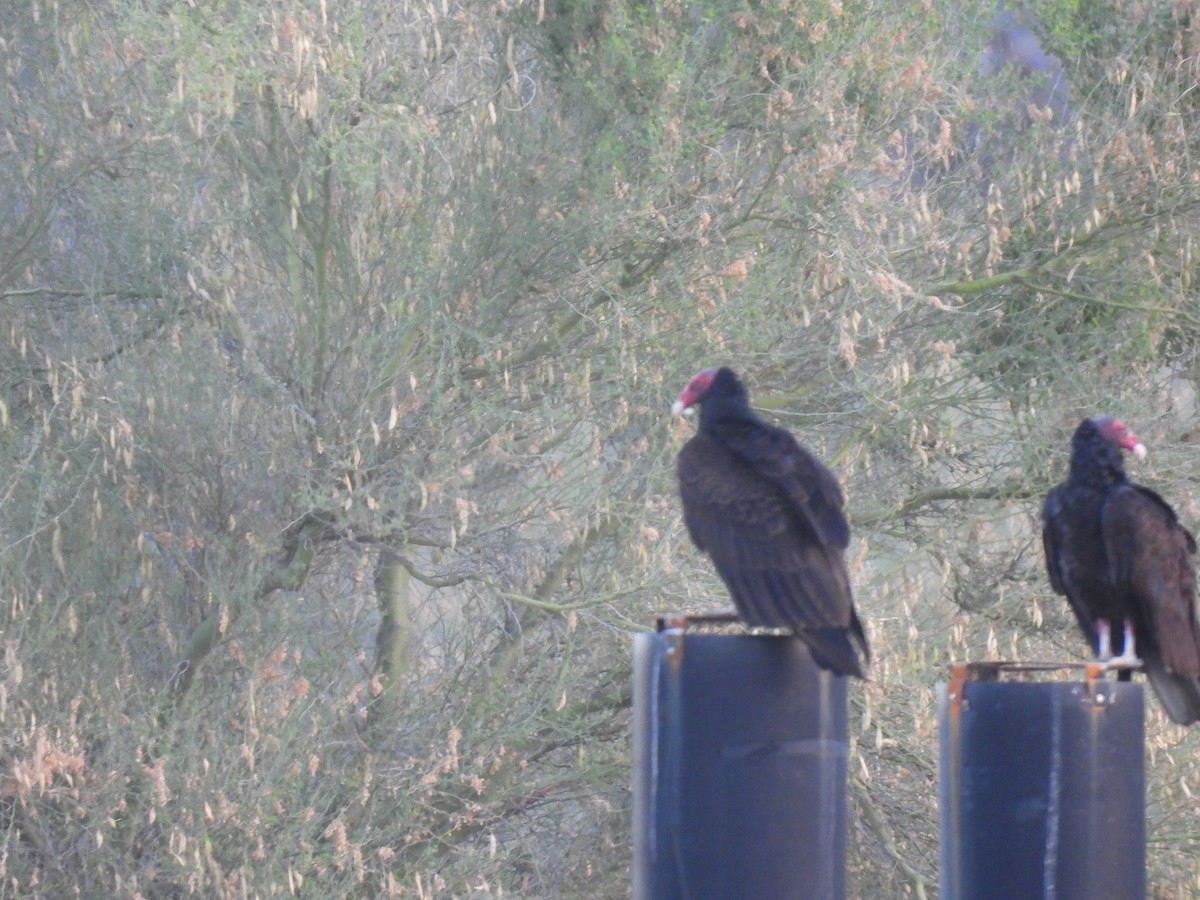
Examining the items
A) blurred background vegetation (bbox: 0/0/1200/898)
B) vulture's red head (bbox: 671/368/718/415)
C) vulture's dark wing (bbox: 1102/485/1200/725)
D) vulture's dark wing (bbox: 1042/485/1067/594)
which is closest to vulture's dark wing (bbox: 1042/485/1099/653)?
vulture's dark wing (bbox: 1042/485/1067/594)

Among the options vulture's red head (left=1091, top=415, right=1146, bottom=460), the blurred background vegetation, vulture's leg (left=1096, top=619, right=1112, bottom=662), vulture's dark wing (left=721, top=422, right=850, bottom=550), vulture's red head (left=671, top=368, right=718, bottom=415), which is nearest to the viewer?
vulture's dark wing (left=721, top=422, right=850, bottom=550)

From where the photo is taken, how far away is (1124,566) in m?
3.51

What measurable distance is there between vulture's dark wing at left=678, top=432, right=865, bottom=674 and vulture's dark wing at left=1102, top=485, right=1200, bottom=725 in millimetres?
1069

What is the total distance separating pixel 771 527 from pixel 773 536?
0.08 feet

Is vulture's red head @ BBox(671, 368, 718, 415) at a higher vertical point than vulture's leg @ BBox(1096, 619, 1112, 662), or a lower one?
higher

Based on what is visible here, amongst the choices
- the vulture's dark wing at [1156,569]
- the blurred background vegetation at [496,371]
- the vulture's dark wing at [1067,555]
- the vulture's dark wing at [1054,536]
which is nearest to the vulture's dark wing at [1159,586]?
the vulture's dark wing at [1156,569]

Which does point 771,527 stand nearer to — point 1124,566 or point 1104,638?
point 1124,566

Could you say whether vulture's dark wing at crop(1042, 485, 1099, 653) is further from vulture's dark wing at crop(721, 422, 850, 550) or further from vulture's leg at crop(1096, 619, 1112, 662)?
vulture's dark wing at crop(721, 422, 850, 550)

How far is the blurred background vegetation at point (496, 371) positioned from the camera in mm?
5430

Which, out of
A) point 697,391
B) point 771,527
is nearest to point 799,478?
point 771,527

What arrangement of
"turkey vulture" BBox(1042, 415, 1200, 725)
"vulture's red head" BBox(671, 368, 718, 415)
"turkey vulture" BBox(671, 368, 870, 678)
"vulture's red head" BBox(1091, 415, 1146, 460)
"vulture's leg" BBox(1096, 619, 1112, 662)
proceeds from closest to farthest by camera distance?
"turkey vulture" BBox(671, 368, 870, 678) → "vulture's red head" BBox(671, 368, 718, 415) → "turkey vulture" BBox(1042, 415, 1200, 725) → "vulture's leg" BBox(1096, 619, 1112, 662) → "vulture's red head" BBox(1091, 415, 1146, 460)

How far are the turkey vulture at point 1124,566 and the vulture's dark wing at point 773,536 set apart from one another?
1003 millimetres

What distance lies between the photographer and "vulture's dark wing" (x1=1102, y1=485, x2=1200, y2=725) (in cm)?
339

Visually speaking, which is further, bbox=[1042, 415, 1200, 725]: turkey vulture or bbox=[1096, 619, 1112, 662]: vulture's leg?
bbox=[1096, 619, 1112, 662]: vulture's leg
